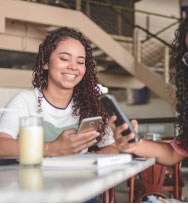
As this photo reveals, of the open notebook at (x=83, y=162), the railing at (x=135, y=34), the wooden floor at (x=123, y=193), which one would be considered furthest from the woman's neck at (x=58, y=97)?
the railing at (x=135, y=34)

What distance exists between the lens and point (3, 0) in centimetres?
516

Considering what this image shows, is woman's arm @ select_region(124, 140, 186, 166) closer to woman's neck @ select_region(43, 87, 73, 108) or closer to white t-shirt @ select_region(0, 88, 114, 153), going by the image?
white t-shirt @ select_region(0, 88, 114, 153)

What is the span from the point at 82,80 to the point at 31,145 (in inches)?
36.6

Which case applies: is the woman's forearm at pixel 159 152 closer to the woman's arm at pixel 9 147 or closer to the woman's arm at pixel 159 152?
the woman's arm at pixel 159 152

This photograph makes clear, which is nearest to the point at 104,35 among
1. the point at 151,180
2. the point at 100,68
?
the point at 100,68

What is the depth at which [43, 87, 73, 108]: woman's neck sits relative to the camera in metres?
1.63

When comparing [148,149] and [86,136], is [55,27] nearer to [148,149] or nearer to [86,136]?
[148,149]

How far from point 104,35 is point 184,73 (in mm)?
4923

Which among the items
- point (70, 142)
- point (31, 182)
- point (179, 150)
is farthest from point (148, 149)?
point (31, 182)

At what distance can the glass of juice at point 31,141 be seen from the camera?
90 centimetres

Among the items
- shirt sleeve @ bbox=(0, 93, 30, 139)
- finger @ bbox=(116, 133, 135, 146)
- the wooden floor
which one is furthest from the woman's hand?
the wooden floor

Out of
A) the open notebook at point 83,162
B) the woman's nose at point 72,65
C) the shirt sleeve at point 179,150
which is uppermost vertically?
the woman's nose at point 72,65

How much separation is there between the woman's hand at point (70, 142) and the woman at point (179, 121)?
1.01 feet

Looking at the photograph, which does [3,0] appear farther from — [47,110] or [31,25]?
[47,110]
